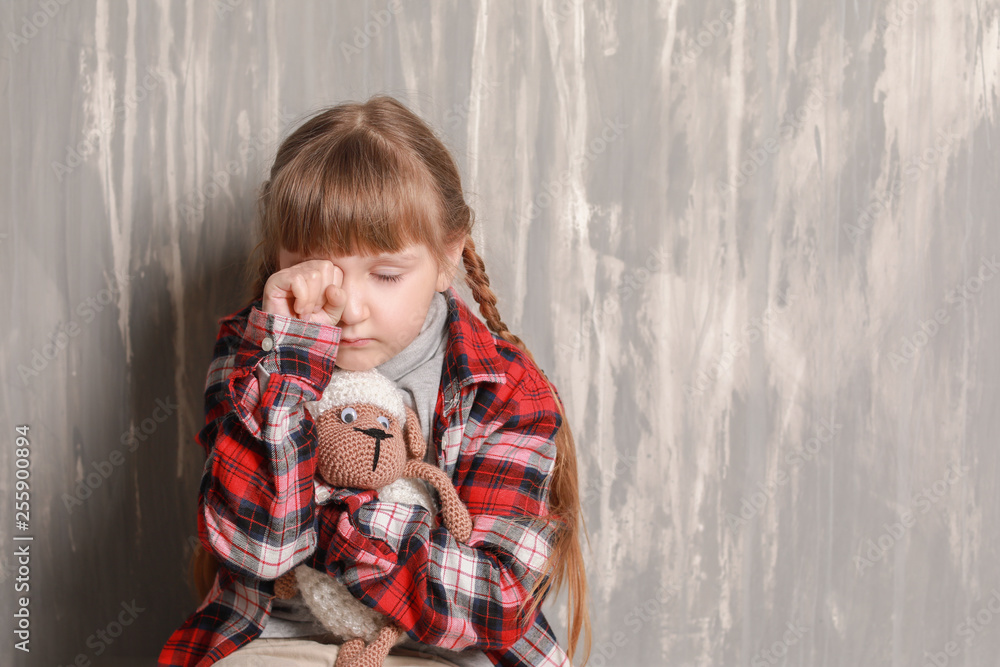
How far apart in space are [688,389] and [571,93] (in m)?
0.52

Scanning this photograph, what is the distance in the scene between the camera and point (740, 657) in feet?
4.34

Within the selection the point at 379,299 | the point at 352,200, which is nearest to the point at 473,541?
the point at 379,299

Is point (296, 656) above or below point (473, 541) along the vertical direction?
below

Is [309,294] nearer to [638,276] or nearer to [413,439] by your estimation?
[413,439]

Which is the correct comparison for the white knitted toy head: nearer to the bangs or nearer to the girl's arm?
the girl's arm

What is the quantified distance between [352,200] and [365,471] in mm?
297

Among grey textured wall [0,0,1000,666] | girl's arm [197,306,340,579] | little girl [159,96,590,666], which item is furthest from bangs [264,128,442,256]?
grey textured wall [0,0,1000,666]

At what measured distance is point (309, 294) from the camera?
80cm

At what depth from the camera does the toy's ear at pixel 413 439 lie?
83cm

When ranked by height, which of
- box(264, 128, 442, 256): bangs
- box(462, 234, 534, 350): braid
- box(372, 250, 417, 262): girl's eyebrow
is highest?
box(264, 128, 442, 256): bangs

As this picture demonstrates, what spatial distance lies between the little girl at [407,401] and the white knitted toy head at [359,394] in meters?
0.02

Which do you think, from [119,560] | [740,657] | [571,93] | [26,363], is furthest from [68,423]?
[740,657]

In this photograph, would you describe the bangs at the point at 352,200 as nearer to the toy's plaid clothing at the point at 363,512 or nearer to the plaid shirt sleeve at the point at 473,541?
the toy's plaid clothing at the point at 363,512

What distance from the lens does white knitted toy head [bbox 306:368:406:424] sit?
0.81m
